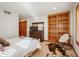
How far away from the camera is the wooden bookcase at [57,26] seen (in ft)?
6.12

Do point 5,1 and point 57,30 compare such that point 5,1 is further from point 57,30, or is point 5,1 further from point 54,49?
point 54,49

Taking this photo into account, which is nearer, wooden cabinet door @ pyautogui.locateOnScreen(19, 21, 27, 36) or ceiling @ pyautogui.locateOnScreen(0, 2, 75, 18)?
ceiling @ pyautogui.locateOnScreen(0, 2, 75, 18)

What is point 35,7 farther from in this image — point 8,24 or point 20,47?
point 20,47

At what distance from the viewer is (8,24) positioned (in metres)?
1.86

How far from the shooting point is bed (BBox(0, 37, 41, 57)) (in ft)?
5.44

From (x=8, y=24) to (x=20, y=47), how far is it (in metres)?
0.49

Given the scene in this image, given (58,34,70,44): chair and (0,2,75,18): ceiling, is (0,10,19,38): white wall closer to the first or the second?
(0,2,75,18): ceiling

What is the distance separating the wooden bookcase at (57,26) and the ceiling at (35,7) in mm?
125

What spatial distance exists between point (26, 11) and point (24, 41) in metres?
0.58

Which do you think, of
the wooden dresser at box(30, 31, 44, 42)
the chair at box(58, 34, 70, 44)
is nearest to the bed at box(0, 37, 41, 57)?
the wooden dresser at box(30, 31, 44, 42)

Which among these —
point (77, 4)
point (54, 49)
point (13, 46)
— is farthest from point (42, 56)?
point (77, 4)

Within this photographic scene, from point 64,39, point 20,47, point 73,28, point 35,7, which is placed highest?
point 35,7

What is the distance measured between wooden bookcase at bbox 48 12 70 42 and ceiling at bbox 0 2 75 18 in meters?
0.13

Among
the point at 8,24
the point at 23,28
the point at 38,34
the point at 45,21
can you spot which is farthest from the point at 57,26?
the point at 8,24
